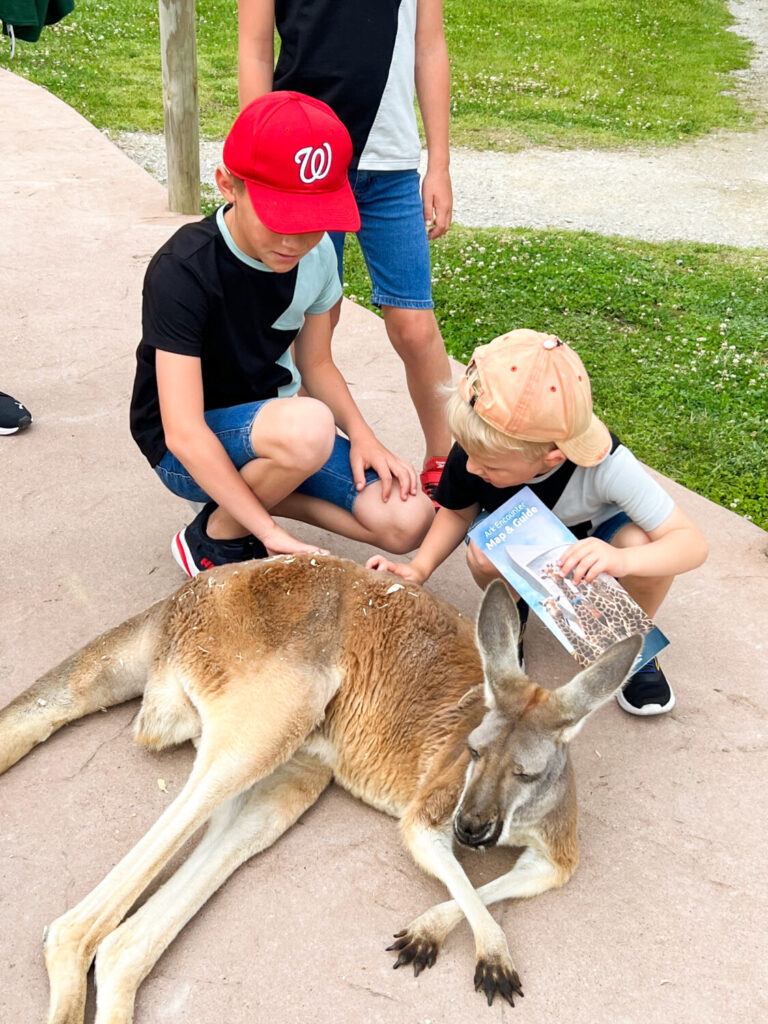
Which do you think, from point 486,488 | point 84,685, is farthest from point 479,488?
point 84,685

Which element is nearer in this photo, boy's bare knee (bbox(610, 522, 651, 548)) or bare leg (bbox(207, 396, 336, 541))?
boy's bare knee (bbox(610, 522, 651, 548))

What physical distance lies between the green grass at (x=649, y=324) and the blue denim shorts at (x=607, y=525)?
131cm

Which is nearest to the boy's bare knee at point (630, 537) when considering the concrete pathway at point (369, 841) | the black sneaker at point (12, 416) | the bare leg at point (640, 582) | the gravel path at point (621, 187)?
the bare leg at point (640, 582)

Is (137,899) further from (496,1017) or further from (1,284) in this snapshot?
(1,284)

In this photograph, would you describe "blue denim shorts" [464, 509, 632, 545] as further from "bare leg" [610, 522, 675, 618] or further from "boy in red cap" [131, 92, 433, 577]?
"boy in red cap" [131, 92, 433, 577]

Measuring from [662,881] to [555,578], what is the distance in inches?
30.2

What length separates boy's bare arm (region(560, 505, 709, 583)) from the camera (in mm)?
2613

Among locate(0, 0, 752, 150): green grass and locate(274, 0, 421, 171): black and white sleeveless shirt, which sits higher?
locate(274, 0, 421, 171): black and white sleeveless shirt

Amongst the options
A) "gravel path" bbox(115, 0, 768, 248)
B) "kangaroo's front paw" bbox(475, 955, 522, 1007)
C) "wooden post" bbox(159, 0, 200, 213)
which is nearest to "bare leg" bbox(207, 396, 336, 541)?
"kangaroo's front paw" bbox(475, 955, 522, 1007)

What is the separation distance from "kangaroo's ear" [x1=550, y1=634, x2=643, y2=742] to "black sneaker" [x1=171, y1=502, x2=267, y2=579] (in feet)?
4.08

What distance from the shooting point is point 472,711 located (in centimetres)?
253

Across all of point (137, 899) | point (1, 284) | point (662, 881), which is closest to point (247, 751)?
point (137, 899)

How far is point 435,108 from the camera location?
144 inches

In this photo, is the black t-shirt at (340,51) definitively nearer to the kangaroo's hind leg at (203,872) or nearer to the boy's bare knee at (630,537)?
the boy's bare knee at (630,537)
